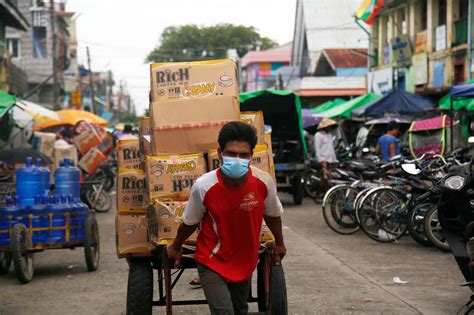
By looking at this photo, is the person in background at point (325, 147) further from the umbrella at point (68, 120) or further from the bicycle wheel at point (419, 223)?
the umbrella at point (68, 120)

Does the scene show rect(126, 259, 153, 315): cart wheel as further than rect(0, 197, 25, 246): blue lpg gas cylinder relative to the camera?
No

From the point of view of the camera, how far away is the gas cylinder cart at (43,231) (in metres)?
9.30

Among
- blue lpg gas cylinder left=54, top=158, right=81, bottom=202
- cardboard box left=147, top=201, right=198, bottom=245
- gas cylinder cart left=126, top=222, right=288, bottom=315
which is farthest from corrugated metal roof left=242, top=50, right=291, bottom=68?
cardboard box left=147, top=201, right=198, bottom=245

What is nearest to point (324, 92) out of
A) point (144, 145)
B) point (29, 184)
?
point (29, 184)

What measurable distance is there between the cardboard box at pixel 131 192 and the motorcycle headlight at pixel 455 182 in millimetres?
2682

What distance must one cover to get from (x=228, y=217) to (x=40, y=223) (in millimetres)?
5382

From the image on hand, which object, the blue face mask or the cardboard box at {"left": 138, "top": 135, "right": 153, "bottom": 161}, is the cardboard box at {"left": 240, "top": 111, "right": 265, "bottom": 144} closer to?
the cardboard box at {"left": 138, "top": 135, "right": 153, "bottom": 161}

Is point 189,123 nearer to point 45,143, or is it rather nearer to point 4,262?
point 4,262

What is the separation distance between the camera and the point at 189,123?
6234mm

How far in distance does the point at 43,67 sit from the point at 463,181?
44.4m

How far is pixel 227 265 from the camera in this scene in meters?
4.87

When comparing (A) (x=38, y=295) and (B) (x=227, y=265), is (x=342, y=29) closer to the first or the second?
(A) (x=38, y=295)

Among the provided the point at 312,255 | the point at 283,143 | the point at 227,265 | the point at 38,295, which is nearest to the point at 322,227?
the point at 312,255

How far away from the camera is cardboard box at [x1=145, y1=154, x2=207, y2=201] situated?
594cm
